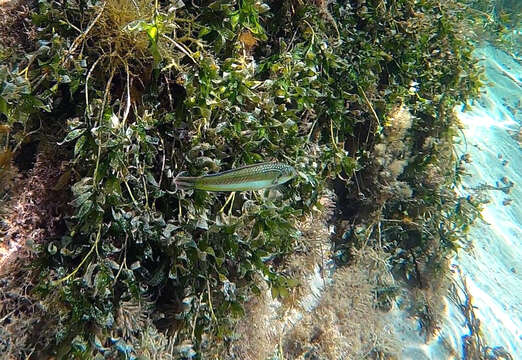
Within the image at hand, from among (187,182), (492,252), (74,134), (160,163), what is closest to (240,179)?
(187,182)

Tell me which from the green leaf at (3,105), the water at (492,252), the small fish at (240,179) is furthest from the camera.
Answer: the water at (492,252)

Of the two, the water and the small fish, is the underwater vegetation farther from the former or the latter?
the water

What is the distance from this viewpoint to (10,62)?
9.43 ft

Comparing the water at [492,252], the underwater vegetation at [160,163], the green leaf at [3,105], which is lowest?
the water at [492,252]

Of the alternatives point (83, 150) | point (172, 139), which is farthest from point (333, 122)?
point (83, 150)

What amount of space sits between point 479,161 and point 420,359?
5294mm

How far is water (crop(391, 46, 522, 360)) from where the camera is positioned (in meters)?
5.68

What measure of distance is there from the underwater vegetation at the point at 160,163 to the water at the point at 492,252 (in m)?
2.23

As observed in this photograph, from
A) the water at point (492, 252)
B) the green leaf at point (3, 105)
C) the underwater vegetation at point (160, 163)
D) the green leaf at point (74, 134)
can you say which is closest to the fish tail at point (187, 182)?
the underwater vegetation at point (160, 163)

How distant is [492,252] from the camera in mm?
7246

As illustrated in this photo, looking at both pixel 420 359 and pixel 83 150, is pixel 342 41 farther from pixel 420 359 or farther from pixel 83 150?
pixel 420 359

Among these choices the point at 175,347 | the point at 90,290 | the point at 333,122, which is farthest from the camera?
the point at 333,122

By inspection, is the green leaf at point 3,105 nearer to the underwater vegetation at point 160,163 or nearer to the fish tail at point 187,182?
the underwater vegetation at point 160,163

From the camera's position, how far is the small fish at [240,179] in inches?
93.1
